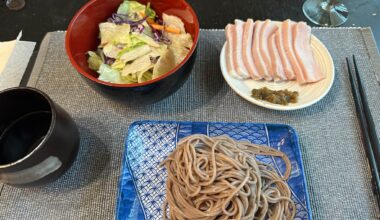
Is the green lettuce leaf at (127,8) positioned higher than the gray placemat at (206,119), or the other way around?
the green lettuce leaf at (127,8)

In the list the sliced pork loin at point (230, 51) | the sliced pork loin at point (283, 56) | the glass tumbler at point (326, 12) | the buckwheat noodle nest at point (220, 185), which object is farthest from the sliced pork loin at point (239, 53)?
the glass tumbler at point (326, 12)

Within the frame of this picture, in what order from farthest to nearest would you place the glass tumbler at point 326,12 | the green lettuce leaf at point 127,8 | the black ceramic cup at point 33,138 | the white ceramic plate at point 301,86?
the glass tumbler at point 326,12, the green lettuce leaf at point 127,8, the white ceramic plate at point 301,86, the black ceramic cup at point 33,138

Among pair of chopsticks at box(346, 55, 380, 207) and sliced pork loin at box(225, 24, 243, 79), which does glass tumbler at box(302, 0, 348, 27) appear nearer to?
pair of chopsticks at box(346, 55, 380, 207)

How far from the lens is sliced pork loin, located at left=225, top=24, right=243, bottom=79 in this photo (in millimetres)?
1075

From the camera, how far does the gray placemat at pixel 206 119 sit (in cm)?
89

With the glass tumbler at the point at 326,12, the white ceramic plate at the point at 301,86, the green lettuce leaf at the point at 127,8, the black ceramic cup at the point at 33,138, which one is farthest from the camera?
the glass tumbler at the point at 326,12

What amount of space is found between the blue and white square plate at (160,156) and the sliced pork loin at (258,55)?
20 cm

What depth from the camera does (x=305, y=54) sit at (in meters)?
1.11

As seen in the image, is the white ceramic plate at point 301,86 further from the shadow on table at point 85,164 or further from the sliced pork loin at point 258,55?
the shadow on table at point 85,164

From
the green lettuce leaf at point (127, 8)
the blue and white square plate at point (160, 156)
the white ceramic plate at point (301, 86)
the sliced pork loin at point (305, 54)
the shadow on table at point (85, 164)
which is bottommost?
the shadow on table at point (85, 164)

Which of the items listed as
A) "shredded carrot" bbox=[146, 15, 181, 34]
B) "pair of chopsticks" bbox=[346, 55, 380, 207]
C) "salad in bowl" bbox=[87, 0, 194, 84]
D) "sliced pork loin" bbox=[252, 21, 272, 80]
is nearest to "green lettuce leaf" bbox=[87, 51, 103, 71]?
"salad in bowl" bbox=[87, 0, 194, 84]

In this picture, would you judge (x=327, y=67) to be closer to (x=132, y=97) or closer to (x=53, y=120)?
(x=132, y=97)

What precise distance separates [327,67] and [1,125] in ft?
3.24

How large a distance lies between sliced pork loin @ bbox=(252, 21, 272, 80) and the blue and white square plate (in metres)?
0.20
